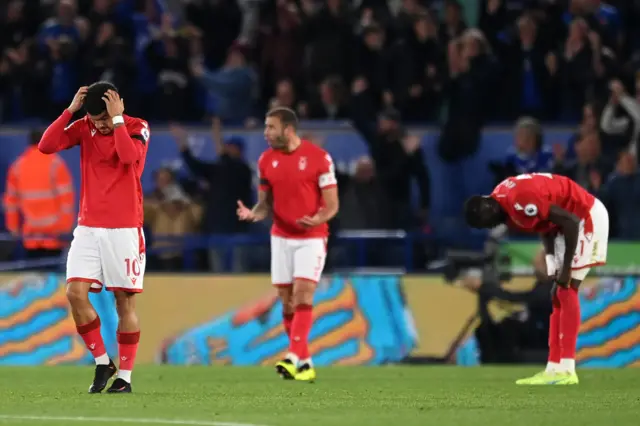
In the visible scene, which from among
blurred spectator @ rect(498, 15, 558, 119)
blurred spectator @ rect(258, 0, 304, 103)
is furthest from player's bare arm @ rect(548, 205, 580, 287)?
blurred spectator @ rect(258, 0, 304, 103)

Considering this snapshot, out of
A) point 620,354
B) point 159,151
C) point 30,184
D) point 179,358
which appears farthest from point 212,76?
point 620,354

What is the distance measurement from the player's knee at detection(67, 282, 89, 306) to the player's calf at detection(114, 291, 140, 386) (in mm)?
258

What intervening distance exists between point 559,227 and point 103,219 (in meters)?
4.18

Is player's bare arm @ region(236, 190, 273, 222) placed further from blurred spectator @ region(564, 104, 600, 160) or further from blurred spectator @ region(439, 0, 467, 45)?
blurred spectator @ region(439, 0, 467, 45)

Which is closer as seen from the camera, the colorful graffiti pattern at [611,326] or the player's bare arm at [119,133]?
the player's bare arm at [119,133]

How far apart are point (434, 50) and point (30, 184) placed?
5612 millimetres

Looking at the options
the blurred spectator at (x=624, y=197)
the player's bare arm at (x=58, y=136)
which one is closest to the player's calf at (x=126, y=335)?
the player's bare arm at (x=58, y=136)

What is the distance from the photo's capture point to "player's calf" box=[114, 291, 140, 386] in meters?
11.3

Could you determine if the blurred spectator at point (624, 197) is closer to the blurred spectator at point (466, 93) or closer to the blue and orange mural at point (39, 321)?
the blurred spectator at point (466, 93)

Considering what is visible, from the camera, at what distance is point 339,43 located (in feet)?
66.6

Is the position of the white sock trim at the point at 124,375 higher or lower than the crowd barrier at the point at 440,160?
lower

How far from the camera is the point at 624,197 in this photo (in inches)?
706

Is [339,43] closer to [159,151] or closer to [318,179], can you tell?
[159,151]

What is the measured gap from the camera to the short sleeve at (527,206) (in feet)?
41.6
